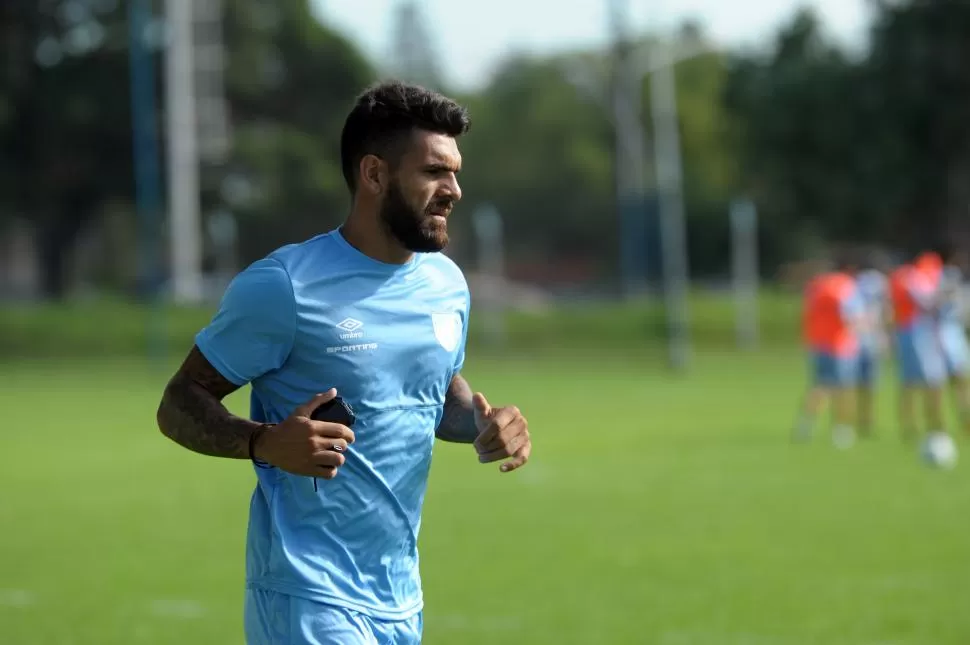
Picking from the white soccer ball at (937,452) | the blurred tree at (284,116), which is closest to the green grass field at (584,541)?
the white soccer ball at (937,452)

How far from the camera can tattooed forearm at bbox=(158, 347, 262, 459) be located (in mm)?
4270

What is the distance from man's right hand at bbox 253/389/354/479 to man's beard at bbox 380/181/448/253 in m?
0.55

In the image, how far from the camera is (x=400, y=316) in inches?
178

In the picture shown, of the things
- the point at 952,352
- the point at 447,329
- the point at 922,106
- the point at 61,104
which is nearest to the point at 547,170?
the point at 61,104

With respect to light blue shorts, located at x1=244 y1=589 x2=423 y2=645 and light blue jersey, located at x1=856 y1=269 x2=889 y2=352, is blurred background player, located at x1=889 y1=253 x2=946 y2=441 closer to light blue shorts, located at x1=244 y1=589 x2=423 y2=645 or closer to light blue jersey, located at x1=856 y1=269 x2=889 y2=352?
light blue jersey, located at x1=856 y1=269 x2=889 y2=352

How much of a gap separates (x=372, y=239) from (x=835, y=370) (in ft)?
48.4

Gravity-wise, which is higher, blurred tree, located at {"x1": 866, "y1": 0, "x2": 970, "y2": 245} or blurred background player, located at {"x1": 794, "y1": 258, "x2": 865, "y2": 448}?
blurred tree, located at {"x1": 866, "y1": 0, "x2": 970, "y2": 245}

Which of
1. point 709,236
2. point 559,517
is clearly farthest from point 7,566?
point 709,236

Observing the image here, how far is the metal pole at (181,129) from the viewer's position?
4712 cm

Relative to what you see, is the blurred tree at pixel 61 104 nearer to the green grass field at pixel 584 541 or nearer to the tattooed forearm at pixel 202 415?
the green grass field at pixel 584 541

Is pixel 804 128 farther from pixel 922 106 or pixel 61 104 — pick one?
pixel 61 104

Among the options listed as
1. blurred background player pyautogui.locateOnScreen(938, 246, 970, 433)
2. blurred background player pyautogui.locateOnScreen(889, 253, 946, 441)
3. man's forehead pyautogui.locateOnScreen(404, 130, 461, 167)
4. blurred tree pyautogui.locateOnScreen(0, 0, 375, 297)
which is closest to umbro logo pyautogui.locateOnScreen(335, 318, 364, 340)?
man's forehead pyautogui.locateOnScreen(404, 130, 461, 167)

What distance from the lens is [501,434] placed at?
4.38m

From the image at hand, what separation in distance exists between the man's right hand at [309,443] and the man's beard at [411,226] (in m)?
0.55
